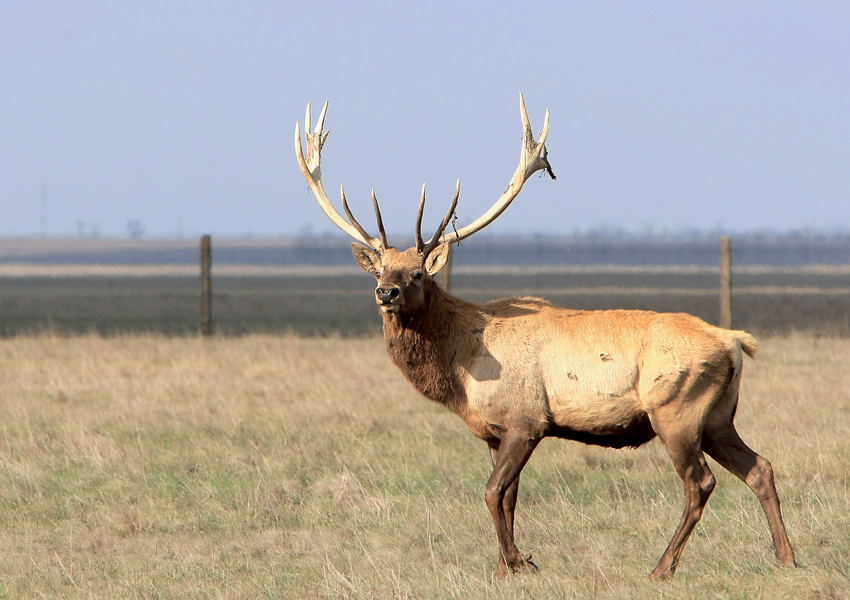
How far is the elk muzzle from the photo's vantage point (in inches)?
212

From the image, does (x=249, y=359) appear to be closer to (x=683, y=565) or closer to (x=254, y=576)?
(x=254, y=576)

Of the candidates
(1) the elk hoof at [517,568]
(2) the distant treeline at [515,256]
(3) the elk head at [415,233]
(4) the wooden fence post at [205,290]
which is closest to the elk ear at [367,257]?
(3) the elk head at [415,233]

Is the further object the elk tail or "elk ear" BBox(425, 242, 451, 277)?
"elk ear" BBox(425, 242, 451, 277)

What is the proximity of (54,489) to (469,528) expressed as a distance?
2.98m

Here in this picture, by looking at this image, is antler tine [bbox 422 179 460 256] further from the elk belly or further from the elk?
the elk belly

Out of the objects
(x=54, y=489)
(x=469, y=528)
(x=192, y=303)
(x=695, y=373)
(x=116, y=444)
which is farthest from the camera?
(x=192, y=303)

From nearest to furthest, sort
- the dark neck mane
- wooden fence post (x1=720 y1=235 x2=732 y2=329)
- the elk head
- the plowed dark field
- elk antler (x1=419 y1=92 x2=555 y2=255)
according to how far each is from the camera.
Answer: the elk head, the dark neck mane, elk antler (x1=419 y1=92 x2=555 y2=255), wooden fence post (x1=720 y1=235 x2=732 y2=329), the plowed dark field

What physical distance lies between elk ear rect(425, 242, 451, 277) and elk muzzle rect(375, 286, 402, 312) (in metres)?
0.38

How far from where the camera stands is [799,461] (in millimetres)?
7113

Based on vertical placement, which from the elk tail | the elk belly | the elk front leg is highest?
the elk tail

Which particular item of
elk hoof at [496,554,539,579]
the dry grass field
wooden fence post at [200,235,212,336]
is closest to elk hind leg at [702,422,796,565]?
the dry grass field

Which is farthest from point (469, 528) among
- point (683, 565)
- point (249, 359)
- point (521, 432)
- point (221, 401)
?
point (249, 359)

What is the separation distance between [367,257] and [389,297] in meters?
0.67

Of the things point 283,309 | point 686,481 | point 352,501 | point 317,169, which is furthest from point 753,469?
point 283,309
